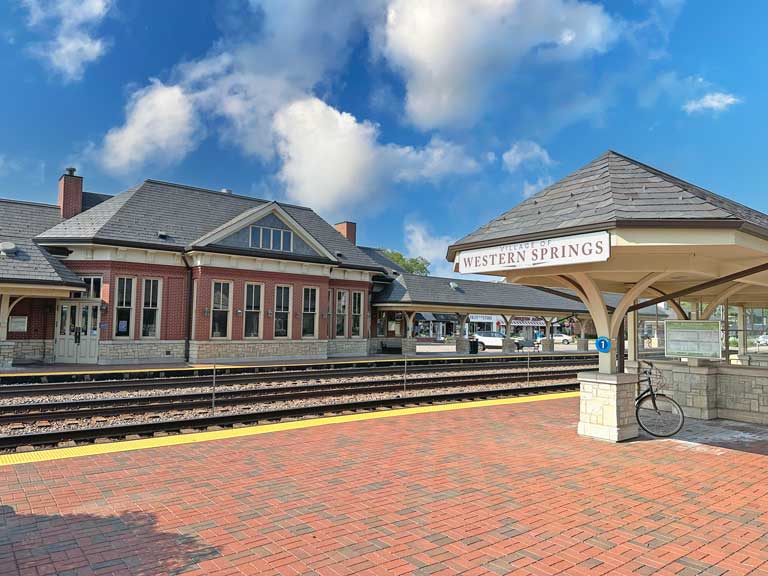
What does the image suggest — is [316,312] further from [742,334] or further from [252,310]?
[742,334]

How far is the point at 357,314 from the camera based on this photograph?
3019 cm

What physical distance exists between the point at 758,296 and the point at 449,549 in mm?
15872

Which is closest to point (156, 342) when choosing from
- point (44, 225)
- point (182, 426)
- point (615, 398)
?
point (44, 225)

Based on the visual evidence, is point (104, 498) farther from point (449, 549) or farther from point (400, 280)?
point (400, 280)

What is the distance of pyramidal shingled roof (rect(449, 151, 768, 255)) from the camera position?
23.5 ft

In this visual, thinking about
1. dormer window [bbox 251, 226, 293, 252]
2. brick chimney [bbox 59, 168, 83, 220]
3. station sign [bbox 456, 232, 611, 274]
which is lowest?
station sign [bbox 456, 232, 611, 274]

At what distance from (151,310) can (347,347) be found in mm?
10637

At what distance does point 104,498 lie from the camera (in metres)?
5.69

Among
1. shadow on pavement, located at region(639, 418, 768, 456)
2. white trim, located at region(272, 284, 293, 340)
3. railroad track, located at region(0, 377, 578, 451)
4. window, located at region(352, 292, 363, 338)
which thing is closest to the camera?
railroad track, located at region(0, 377, 578, 451)

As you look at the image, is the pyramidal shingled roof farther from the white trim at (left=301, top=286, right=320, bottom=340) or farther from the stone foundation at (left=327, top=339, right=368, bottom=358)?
the stone foundation at (left=327, top=339, right=368, bottom=358)

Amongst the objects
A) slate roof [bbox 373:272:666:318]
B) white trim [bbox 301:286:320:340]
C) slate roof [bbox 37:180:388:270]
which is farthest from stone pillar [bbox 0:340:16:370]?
slate roof [bbox 373:272:666:318]

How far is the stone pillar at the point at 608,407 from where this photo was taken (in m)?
8.82

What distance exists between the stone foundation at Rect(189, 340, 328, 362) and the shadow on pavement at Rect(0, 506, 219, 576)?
18.2 m

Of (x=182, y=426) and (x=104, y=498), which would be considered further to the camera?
(x=182, y=426)
